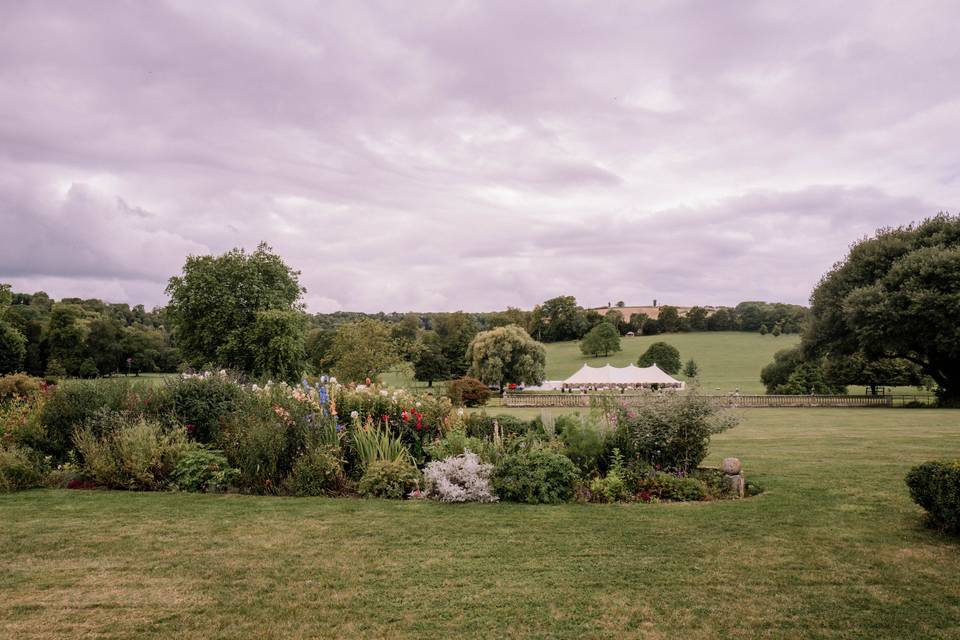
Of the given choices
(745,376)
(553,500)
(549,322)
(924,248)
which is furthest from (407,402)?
(549,322)

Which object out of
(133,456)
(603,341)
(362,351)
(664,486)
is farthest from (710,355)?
(133,456)

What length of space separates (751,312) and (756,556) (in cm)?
9885

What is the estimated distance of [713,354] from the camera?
77000 millimetres

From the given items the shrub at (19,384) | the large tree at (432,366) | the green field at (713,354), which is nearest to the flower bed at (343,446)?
the shrub at (19,384)

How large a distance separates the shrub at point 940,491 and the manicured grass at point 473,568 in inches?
8.3

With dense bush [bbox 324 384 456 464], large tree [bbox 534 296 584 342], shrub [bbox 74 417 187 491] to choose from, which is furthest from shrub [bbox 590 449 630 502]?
large tree [bbox 534 296 584 342]

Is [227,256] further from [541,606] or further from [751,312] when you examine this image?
[751,312]

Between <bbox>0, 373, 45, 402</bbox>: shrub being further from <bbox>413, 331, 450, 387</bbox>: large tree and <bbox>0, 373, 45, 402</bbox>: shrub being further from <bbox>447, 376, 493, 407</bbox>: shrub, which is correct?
<bbox>413, 331, 450, 387</bbox>: large tree

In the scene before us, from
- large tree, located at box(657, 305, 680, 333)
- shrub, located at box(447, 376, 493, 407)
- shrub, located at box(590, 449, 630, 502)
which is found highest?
large tree, located at box(657, 305, 680, 333)

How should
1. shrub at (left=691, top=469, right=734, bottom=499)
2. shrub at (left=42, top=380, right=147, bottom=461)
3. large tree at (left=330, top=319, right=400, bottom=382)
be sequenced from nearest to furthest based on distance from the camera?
shrub at (left=691, top=469, right=734, bottom=499) < shrub at (left=42, top=380, right=147, bottom=461) < large tree at (left=330, top=319, right=400, bottom=382)

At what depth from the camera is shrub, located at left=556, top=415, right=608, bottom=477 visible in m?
8.82

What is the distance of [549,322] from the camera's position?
102062 mm

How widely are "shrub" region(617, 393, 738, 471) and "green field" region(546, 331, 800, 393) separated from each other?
46.8 m

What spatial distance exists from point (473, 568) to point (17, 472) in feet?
25.2
